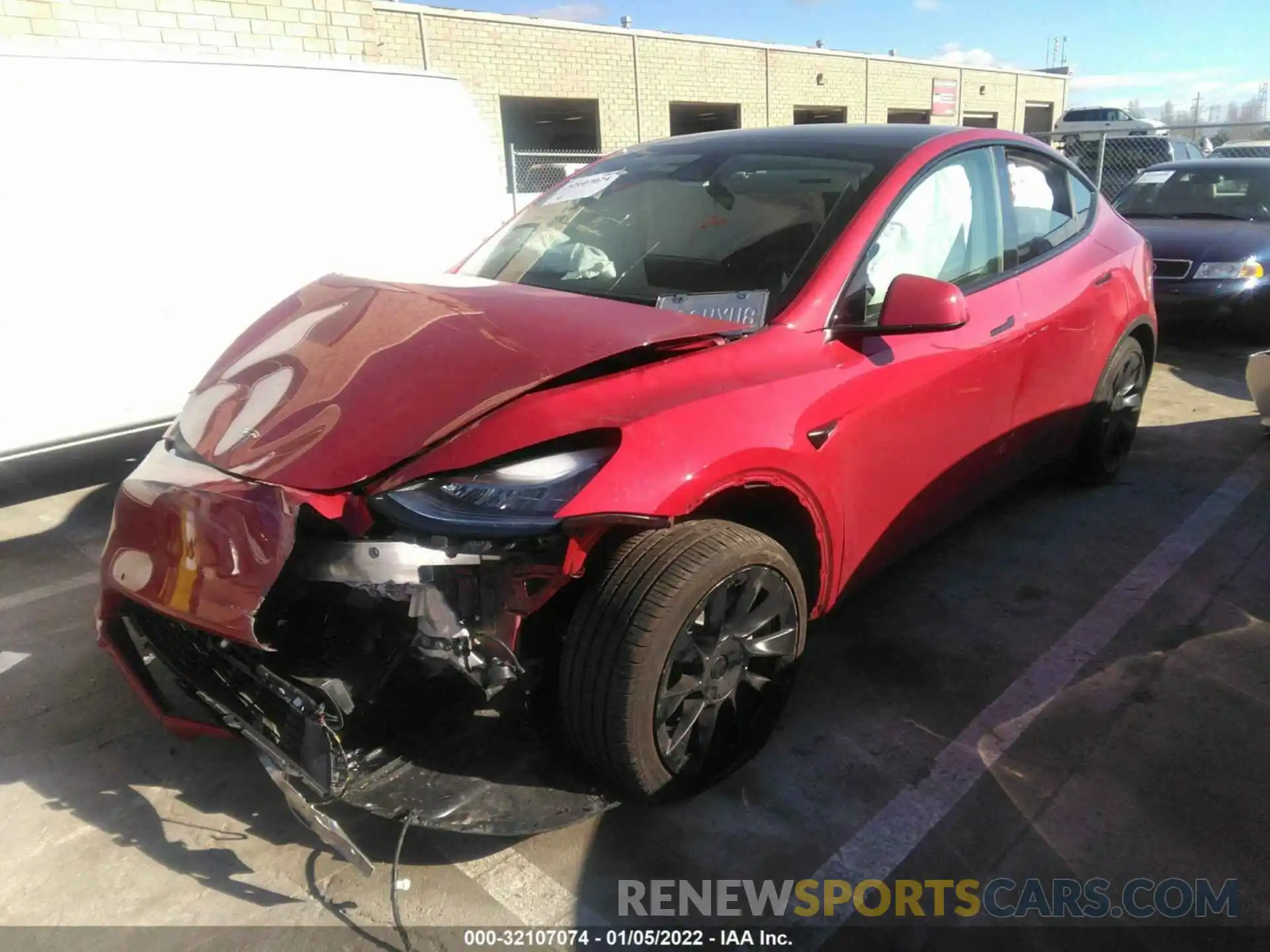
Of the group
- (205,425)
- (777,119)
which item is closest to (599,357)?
(205,425)

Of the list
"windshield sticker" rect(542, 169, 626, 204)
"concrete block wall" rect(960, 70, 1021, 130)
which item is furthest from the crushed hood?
"concrete block wall" rect(960, 70, 1021, 130)

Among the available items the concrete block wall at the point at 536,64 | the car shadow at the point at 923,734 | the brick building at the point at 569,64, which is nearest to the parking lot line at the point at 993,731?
the car shadow at the point at 923,734

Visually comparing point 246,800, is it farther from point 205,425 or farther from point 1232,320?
point 1232,320

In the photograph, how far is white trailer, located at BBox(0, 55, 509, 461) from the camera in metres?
4.06

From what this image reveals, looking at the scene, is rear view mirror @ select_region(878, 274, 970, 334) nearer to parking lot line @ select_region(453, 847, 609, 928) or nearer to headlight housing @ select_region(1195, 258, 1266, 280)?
parking lot line @ select_region(453, 847, 609, 928)

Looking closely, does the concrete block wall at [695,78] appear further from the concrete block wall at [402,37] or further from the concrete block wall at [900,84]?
the concrete block wall at [402,37]

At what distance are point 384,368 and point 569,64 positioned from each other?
20.6 meters

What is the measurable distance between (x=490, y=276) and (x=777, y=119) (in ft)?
81.5

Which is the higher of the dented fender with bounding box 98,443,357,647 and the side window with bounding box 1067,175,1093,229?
the side window with bounding box 1067,175,1093,229

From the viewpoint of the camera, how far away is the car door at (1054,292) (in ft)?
11.8

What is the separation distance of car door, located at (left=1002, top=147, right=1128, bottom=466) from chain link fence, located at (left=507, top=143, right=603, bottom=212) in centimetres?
513

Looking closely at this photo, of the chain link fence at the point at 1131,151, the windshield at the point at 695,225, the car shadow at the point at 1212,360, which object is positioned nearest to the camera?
the windshield at the point at 695,225

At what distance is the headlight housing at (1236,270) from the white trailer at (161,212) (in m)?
6.14

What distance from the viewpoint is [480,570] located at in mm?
2043
